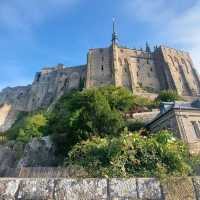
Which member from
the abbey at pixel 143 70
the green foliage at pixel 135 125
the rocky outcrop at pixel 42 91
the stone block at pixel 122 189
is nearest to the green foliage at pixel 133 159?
the stone block at pixel 122 189

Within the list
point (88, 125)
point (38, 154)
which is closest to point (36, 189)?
point (88, 125)

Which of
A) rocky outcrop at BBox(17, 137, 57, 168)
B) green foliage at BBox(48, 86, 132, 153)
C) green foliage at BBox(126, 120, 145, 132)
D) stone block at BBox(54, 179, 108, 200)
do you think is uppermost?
green foliage at BBox(126, 120, 145, 132)

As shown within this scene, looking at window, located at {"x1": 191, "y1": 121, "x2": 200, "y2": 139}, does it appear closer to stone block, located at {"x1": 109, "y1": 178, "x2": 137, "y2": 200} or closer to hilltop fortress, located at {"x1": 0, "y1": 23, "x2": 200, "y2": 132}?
stone block, located at {"x1": 109, "y1": 178, "x2": 137, "y2": 200}

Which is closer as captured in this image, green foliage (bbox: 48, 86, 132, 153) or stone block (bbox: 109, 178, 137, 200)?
stone block (bbox: 109, 178, 137, 200)

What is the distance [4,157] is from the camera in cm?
2967

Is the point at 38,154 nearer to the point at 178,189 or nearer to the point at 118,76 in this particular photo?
the point at 178,189

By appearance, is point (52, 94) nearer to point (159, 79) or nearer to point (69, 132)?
point (159, 79)

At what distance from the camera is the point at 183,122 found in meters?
23.9

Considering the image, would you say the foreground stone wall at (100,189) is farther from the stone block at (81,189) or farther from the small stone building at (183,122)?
the small stone building at (183,122)

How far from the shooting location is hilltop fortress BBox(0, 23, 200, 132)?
6950 centimetres

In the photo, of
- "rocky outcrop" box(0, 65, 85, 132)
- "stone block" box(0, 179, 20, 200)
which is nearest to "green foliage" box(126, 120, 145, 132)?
"stone block" box(0, 179, 20, 200)

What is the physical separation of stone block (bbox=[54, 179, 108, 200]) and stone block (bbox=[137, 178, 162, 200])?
462 millimetres

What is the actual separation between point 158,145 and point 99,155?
6.22ft

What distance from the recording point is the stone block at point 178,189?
297 centimetres
